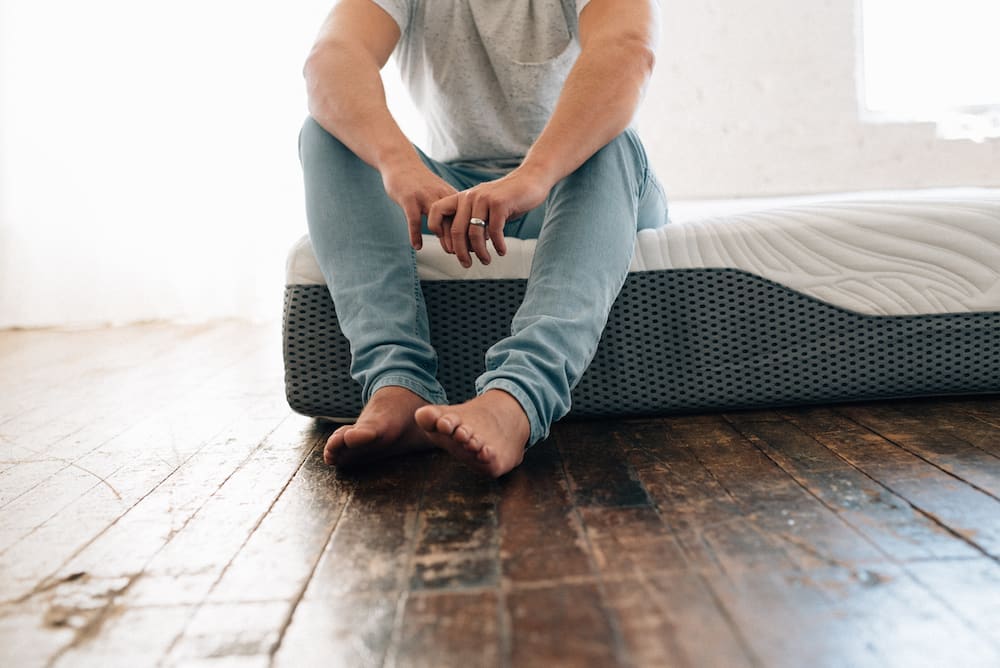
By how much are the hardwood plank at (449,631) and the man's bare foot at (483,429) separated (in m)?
0.23

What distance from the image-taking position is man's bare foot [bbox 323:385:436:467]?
1.08 m

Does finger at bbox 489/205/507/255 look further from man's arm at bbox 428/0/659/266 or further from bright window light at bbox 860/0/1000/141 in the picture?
bright window light at bbox 860/0/1000/141

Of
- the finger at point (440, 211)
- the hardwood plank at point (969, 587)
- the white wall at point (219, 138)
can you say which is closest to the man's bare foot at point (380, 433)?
the finger at point (440, 211)

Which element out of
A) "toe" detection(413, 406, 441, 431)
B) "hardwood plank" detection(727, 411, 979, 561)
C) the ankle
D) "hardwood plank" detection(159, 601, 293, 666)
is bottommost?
"hardwood plank" detection(727, 411, 979, 561)

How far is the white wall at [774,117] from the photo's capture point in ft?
11.3

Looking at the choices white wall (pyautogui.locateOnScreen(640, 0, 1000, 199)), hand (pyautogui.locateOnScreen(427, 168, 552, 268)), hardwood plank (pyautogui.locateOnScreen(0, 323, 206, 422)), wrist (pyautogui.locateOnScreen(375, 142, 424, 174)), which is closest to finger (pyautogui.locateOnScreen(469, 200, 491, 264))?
hand (pyautogui.locateOnScreen(427, 168, 552, 268))

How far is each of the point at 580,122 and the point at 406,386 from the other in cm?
39

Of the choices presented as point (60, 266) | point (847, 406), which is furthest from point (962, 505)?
point (60, 266)

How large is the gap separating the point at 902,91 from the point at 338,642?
3.48m

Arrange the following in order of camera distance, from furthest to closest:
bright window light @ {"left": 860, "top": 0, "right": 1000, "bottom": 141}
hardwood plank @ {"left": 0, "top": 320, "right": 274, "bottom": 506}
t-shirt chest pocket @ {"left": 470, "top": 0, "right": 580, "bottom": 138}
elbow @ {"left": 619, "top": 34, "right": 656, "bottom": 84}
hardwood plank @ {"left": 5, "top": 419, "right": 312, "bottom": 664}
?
1. bright window light @ {"left": 860, "top": 0, "right": 1000, "bottom": 141}
2. t-shirt chest pocket @ {"left": 470, "top": 0, "right": 580, "bottom": 138}
3. hardwood plank @ {"left": 0, "top": 320, "right": 274, "bottom": 506}
4. elbow @ {"left": 619, "top": 34, "right": 656, "bottom": 84}
5. hardwood plank @ {"left": 5, "top": 419, "right": 312, "bottom": 664}

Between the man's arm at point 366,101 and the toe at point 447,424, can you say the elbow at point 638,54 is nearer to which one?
the man's arm at point 366,101

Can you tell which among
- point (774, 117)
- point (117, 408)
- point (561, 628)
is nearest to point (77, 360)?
point (117, 408)

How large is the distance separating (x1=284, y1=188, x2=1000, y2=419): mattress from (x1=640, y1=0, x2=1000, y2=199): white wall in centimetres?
217

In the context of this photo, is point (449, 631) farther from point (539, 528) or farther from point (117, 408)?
point (117, 408)
